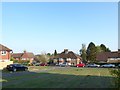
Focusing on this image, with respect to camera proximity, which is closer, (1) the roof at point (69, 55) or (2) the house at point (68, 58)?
(2) the house at point (68, 58)

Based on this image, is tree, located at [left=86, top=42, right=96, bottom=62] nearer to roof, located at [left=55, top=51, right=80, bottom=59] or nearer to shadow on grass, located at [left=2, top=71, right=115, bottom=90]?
roof, located at [left=55, top=51, right=80, bottom=59]

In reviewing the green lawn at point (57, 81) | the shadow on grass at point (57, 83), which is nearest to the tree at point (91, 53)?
the green lawn at point (57, 81)

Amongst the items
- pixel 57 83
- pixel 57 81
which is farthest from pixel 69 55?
pixel 57 83

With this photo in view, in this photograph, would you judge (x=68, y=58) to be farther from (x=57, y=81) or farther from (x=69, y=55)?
(x=57, y=81)

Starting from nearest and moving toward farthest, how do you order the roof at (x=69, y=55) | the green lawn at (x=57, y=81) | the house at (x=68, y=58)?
→ 1. the green lawn at (x=57, y=81)
2. the house at (x=68, y=58)
3. the roof at (x=69, y=55)

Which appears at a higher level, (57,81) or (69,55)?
(69,55)

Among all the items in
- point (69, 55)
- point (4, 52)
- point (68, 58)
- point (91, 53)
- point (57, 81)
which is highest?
point (91, 53)

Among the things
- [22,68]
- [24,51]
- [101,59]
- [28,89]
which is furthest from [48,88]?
[24,51]

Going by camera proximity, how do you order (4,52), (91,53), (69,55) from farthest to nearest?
(69,55), (91,53), (4,52)

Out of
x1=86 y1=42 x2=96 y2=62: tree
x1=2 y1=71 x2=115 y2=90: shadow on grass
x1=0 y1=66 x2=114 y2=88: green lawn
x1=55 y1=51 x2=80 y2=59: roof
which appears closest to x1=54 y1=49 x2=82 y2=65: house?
x1=55 y1=51 x2=80 y2=59: roof

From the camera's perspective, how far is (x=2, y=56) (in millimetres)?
69062

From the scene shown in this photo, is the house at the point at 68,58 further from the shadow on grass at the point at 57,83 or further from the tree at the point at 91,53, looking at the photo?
Answer: the shadow on grass at the point at 57,83

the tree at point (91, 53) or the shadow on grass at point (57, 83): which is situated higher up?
the tree at point (91, 53)

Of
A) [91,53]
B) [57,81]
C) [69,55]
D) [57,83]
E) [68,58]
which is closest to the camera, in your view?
[57,83]
